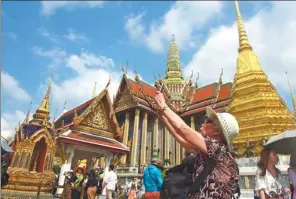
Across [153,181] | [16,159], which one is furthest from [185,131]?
[16,159]

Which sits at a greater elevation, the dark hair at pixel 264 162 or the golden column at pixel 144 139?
the golden column at pixel 144 139

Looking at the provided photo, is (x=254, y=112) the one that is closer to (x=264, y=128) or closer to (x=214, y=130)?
(x=264, y=128)

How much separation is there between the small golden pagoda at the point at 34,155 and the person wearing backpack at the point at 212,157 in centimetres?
611

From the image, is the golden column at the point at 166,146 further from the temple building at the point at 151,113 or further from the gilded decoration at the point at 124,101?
the gilded decoration at the point at 124,101

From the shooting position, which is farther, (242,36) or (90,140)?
(242,36)

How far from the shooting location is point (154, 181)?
363 cm

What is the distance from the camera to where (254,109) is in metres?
13.2

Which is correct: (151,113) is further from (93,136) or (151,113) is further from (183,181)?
(183,181)

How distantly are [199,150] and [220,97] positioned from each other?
904 inches

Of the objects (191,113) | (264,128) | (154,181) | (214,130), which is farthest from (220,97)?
(214,130)

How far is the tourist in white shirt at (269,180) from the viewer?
102 inches

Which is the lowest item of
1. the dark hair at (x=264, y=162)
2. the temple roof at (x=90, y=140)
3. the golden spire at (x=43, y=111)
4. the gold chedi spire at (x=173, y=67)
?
the dark hair at (x=264, y=162)

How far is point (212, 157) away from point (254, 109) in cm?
1299

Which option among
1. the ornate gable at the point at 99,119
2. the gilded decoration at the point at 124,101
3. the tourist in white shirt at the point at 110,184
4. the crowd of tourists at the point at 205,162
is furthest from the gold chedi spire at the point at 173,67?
the crowd of tourists at the point at 205,162
